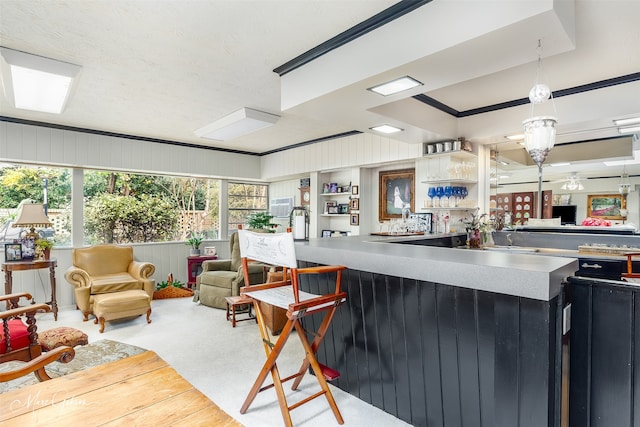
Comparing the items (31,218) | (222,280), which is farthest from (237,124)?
(31,218)

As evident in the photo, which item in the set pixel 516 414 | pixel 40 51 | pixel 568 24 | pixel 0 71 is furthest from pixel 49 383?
pixel 0 71

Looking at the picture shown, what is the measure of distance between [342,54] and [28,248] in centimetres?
457

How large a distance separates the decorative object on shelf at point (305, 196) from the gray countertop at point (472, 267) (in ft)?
12.6

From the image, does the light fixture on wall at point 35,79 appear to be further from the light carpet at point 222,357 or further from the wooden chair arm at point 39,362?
the light carpet at point 222,357

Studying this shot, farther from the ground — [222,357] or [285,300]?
[285,300]

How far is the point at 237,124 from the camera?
418 centimetres

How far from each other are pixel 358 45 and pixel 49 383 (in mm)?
2332

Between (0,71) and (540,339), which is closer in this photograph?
(540,339)

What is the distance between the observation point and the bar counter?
57.4 inches

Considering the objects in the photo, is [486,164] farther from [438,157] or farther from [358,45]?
[358,45]

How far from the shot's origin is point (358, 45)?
2.19 metres

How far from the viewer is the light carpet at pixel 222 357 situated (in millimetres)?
2176

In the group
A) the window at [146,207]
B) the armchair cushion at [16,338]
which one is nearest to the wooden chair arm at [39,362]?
the armchair cushion at [16,338]

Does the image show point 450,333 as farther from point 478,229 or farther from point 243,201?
point 243,201
